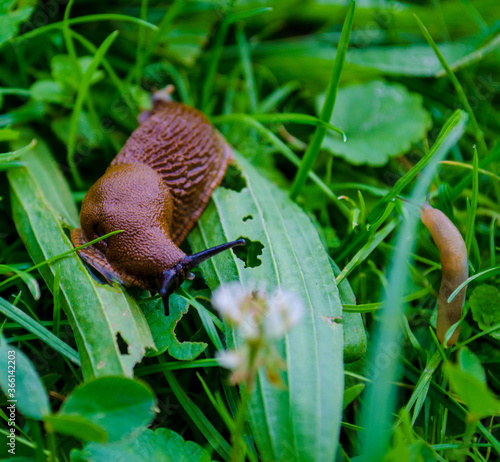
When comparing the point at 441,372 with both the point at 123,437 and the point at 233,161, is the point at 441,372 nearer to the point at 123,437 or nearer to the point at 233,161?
the point at 123,437

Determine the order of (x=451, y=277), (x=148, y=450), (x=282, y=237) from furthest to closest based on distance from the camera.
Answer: (x=282, y=237), (x=451, y=277), (x=148, y=450)

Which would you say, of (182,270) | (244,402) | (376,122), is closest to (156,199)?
(182,270)

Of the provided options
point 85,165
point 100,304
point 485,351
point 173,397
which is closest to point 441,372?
point 485,351

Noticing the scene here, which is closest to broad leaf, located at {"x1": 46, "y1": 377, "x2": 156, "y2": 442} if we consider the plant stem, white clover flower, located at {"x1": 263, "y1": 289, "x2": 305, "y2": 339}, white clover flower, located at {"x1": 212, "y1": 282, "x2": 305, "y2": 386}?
the plant stem

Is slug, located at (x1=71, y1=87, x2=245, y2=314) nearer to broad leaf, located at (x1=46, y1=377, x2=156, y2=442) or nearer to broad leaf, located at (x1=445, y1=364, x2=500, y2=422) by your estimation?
broad leaf, located at (x1=46, y1=377, x2=156, y2=442)

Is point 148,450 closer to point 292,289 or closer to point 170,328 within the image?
point 170,328
